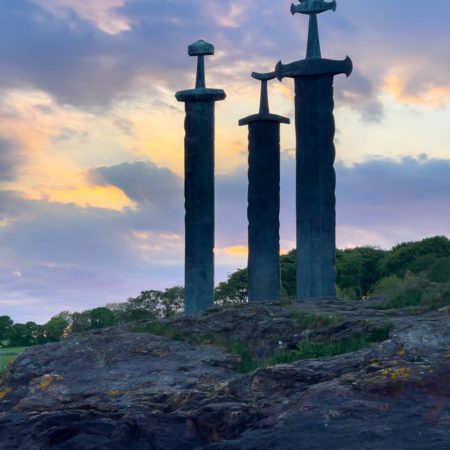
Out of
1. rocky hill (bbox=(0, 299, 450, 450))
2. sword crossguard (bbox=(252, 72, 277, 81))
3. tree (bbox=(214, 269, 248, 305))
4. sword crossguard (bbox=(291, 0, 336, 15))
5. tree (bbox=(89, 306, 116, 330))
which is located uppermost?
sword crossguard (bbox=(291, 0, 336, 15))

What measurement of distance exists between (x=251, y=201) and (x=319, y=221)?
138 inches

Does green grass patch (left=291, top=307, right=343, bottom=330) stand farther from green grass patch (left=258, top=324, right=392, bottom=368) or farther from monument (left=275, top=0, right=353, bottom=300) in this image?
monument (left=275, top=0, right=353, bottom=300)

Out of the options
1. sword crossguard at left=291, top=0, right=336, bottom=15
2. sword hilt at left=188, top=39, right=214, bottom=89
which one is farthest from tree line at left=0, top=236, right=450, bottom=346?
sword crossguard at left=291, top=0, right=336, bottom=15

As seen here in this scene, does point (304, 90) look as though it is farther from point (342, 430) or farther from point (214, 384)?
point (342, 430)

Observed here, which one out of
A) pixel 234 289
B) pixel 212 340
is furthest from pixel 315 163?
pixel 234 289

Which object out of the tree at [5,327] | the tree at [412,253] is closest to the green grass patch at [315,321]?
the tree at [412,253]

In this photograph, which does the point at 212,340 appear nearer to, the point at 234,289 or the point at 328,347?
the point at 328,347

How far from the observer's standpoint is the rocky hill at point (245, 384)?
9.75 meters

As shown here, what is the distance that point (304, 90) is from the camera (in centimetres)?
2780

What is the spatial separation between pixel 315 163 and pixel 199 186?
3634 mm

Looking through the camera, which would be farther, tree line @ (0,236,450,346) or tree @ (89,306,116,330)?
tree line @ (0,236,450,346)

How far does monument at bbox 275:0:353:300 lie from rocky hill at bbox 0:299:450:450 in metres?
8.40

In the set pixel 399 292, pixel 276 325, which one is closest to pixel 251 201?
pixel 399 292

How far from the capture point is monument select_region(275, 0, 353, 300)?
27375mm
